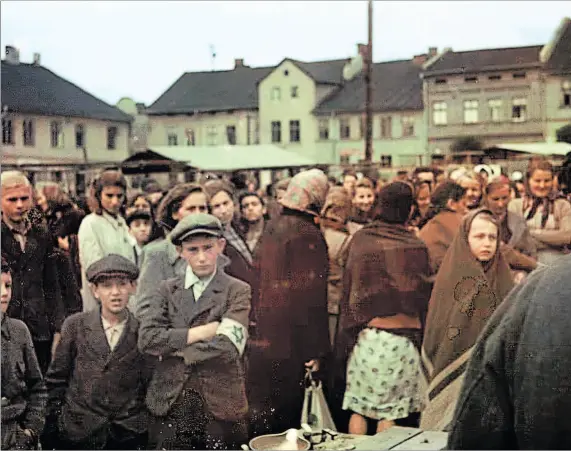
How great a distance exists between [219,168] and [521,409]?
191cm

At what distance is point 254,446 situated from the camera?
116 inches

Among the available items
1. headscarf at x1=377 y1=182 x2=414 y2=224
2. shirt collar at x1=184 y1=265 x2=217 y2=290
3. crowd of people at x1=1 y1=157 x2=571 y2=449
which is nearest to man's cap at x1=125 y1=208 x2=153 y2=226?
crowd of people at x1=1 y1=157 x2=571 y2=449

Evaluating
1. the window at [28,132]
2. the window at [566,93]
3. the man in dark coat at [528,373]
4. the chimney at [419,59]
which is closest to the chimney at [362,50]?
the chimney at [419,59]

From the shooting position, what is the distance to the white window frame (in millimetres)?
2773

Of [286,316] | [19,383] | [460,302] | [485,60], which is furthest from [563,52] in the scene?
[19,383]

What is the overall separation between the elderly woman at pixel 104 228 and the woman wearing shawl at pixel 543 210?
130 centimetres

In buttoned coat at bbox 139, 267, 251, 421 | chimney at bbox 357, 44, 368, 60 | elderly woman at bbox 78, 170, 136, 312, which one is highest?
chimney at bbox 357, 44, 368, 60

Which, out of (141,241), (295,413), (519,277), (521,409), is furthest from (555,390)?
(141,241)

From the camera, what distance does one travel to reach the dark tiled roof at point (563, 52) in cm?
268

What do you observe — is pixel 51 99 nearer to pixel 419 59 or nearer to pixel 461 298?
pixel 419 59

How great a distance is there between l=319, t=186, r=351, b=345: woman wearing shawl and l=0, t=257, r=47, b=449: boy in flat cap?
3.55 feet

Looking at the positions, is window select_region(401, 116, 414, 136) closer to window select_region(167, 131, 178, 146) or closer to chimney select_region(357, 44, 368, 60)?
chimney select_region(357, 44, 368, 60)

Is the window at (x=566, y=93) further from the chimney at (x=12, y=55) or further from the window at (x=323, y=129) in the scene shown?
the chimney at (x=12, y=55)

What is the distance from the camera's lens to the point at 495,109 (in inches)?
109
